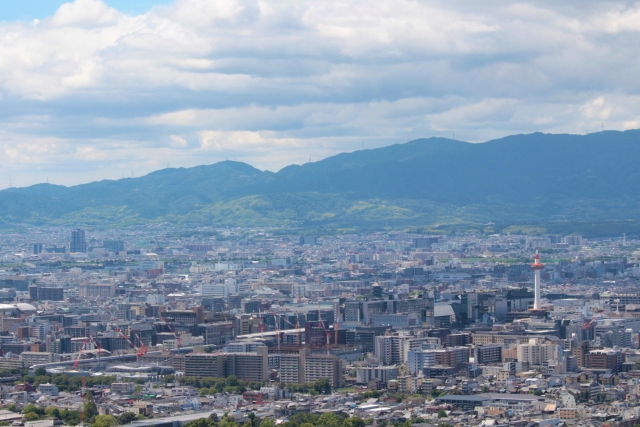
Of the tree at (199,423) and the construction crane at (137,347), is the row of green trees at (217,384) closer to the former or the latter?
the construction crane at (137,347)

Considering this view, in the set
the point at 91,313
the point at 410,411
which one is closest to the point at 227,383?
the point at 410,411

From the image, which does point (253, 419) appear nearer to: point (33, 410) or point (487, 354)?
point (33, 410)

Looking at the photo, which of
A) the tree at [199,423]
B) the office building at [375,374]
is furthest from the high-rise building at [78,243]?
the tree at [199,423]

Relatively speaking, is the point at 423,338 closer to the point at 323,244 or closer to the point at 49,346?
the point at 49,346

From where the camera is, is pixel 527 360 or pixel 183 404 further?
pixel 527 360

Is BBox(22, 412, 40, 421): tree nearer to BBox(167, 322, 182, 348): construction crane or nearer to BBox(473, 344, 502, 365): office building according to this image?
BBox(473, 344, 502, 365): office building

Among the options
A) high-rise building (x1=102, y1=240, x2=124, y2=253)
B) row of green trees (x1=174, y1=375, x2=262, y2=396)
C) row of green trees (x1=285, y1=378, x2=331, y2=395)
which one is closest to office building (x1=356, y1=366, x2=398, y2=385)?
row of green trees (x1=285, y1=378, x2=331, y2=395)
